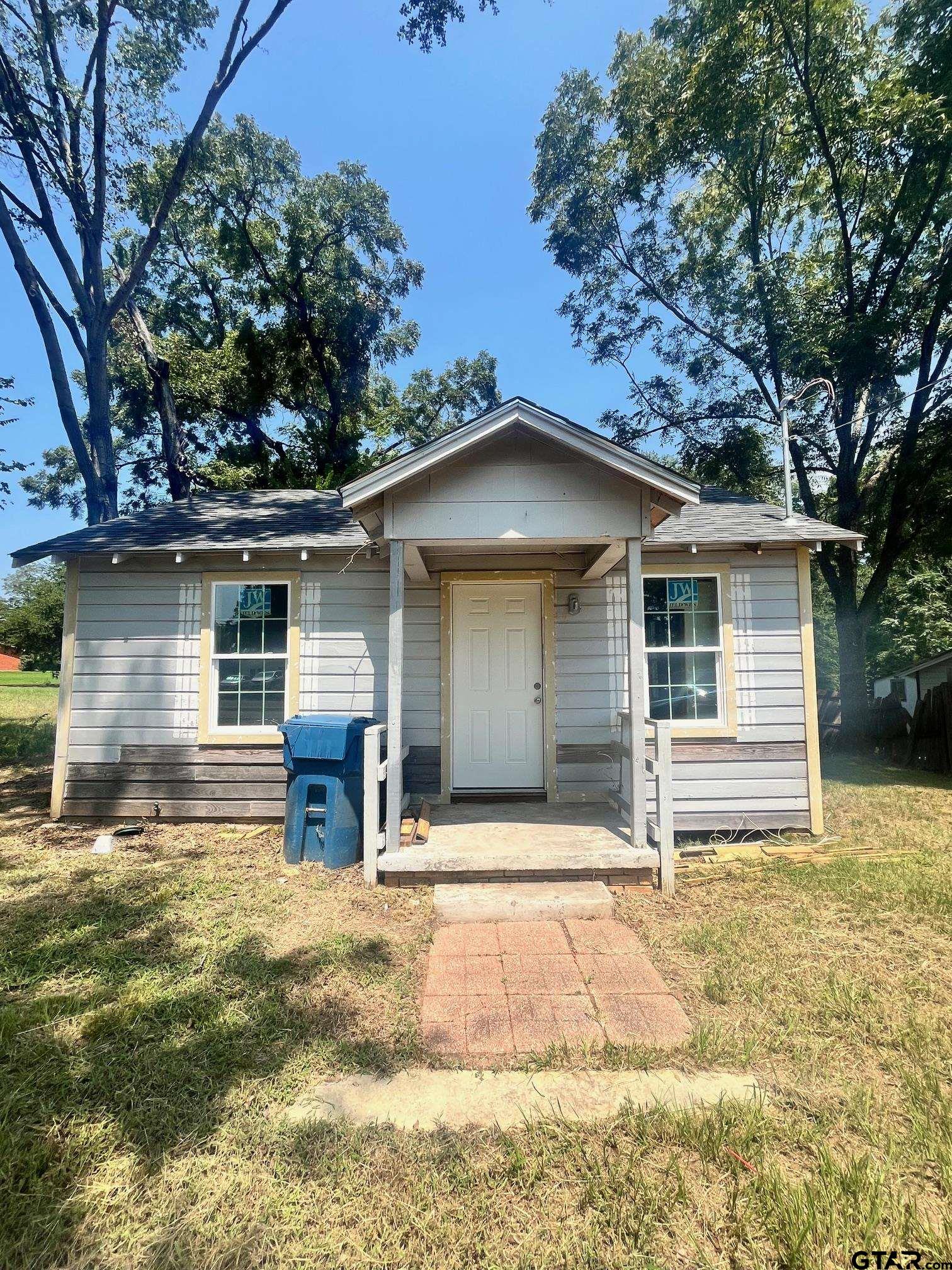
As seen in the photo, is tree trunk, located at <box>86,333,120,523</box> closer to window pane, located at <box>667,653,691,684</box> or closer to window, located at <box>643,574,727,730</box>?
window, located at <box>643,574,727,730</box>

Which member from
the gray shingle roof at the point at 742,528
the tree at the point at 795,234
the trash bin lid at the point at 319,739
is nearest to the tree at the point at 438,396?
the tree at the point at 795,234

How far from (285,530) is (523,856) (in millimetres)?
4108

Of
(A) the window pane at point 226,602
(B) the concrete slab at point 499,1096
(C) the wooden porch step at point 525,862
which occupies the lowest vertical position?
(B) the concrete slab at point 499,1096

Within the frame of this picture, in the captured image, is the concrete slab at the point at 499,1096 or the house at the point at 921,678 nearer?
the concrete slab at the point at 499,1096

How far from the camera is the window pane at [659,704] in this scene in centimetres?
573

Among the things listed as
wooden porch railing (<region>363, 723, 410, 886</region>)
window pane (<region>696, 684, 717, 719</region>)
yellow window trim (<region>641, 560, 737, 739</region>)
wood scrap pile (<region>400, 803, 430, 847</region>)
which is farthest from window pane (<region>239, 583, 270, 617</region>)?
window pane (<region>696, 684, 717, 719</region>)

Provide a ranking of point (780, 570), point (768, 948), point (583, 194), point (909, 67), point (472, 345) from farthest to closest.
Answer: point (472, 345)
point (583, 194)
point (909, 67)
point (780, 570)
point (768, 948)

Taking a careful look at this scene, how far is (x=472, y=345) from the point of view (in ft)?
60.4

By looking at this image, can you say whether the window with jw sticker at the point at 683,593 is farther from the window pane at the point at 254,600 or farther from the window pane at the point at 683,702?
the window pane at the point at 254,600

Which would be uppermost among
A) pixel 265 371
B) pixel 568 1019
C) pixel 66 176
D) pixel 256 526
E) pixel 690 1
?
pixel 690 1

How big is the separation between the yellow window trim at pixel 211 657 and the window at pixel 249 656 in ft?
0.12

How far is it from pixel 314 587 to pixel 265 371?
12.3 meters

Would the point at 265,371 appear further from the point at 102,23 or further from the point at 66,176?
the point at 102,23

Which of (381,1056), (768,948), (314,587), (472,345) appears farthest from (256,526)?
(472,345)
